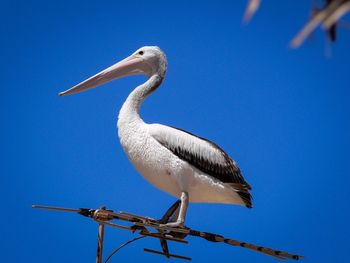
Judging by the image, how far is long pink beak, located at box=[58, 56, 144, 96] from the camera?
306 inches

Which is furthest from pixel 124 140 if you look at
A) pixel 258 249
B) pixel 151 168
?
pixel 258 249

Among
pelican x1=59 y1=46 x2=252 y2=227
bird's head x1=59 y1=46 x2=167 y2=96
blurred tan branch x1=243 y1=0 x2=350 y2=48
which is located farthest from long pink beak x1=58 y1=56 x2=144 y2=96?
blurred tan branch x1=243 y1=0 x2=350 y2=48

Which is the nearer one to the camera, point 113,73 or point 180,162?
point 180,162

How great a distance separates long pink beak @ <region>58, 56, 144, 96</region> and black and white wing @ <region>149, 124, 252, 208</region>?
3.65 ft

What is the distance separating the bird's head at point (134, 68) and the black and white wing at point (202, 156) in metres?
1.02

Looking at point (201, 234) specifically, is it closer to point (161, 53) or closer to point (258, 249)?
point (258, 249)

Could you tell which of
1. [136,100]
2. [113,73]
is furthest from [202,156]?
[113,73]

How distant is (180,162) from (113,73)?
181 cm

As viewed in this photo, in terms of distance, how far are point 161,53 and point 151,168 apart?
1.79 metres

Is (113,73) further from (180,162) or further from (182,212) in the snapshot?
(182,212)

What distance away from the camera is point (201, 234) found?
236 inches

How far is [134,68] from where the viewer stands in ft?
25.6

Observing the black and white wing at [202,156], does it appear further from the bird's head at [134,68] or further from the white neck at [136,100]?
the bird's head at [134,68]

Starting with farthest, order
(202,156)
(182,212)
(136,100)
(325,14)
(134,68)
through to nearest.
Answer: (134,68), (136,100), (202,156), (182,212), (325,14)
